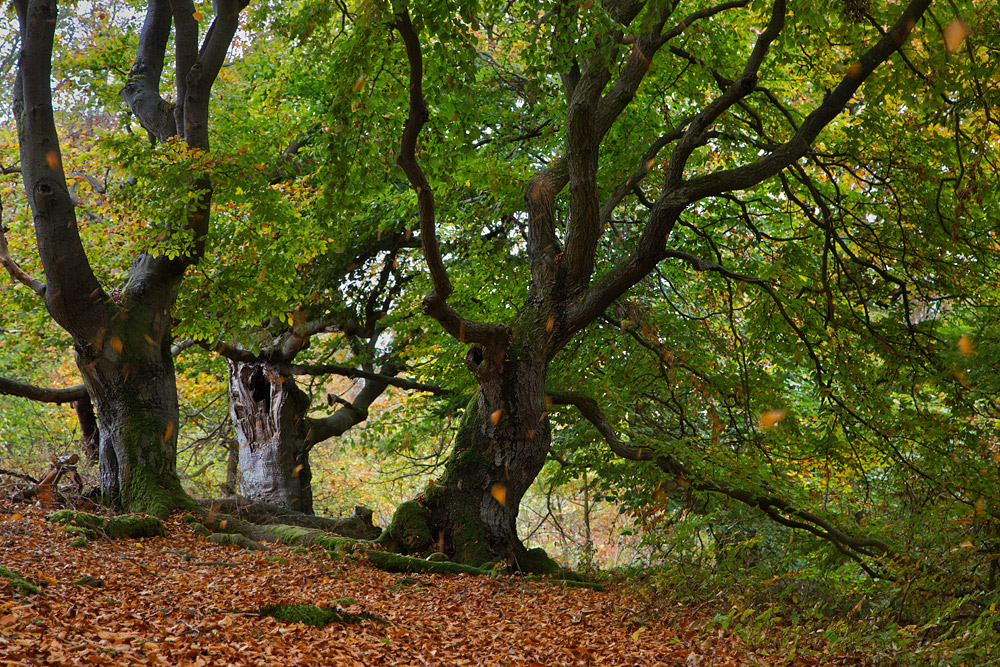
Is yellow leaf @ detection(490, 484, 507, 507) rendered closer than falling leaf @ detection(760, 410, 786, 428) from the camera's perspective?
Yes

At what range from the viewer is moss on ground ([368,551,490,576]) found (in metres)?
6.90

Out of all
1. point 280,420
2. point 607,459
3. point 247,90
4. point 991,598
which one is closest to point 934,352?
point 991,598

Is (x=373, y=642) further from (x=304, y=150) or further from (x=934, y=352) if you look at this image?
(x=304, y=150)

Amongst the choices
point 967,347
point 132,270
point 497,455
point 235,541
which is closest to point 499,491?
point 497,455

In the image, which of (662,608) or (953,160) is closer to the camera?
(662,608)

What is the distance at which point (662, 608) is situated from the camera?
632 cm

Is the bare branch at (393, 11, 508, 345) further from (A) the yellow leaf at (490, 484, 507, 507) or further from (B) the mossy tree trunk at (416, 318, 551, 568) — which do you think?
(A) the yellow leaf at (490, 484, 507, 507)

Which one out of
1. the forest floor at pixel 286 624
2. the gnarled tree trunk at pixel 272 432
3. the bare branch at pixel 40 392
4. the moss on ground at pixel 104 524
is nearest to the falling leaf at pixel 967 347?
the forest floor at pixel 286 624

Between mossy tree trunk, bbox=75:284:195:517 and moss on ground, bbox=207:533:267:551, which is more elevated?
mossy tree trunk, bbox=75:284:195:517

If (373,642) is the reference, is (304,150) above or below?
above

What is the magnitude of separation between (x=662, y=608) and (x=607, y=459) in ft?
9.08

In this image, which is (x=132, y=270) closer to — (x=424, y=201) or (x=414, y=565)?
(x=424, y=201)

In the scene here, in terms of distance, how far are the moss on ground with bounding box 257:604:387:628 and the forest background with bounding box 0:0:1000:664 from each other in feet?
8.87

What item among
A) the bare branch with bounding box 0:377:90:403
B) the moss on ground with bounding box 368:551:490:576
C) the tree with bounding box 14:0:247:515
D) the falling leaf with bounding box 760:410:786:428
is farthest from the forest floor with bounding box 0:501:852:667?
the falling leaf with bounding box 760:410:786:428
